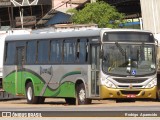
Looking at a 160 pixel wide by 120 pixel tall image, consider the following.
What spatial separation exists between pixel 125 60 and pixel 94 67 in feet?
4.12

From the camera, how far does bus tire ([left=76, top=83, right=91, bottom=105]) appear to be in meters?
31.4

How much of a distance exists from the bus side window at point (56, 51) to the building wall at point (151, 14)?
2364 cm

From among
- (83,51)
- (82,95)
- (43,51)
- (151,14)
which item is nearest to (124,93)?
(82,95)

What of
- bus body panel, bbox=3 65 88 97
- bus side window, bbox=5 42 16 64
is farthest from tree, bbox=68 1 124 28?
bus body panel, bbox=3 65 88 97

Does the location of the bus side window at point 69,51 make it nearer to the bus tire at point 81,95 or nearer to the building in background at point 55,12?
the bus tire at point 81,95

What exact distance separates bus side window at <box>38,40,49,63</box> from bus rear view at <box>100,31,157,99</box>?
4.16 m

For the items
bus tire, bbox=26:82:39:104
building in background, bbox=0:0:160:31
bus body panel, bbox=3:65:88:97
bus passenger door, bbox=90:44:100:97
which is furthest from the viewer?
building in background, bbox=0:0:160:31

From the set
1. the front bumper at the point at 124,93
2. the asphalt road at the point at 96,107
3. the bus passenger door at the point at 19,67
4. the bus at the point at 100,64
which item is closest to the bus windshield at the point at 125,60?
the bus at the point at 100,64

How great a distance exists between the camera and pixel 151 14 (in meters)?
57.2

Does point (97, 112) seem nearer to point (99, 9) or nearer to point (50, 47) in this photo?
point (50, 47)

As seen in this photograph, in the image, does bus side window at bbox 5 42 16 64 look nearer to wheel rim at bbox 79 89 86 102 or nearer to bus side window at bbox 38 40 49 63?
bus side window at bbox 38 40 49 63

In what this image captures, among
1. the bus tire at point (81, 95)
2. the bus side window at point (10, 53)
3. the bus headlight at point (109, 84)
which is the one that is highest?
the bus side window at point (10, 53)

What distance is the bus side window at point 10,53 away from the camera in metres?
36.9

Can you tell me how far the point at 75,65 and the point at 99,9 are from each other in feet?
80.6
